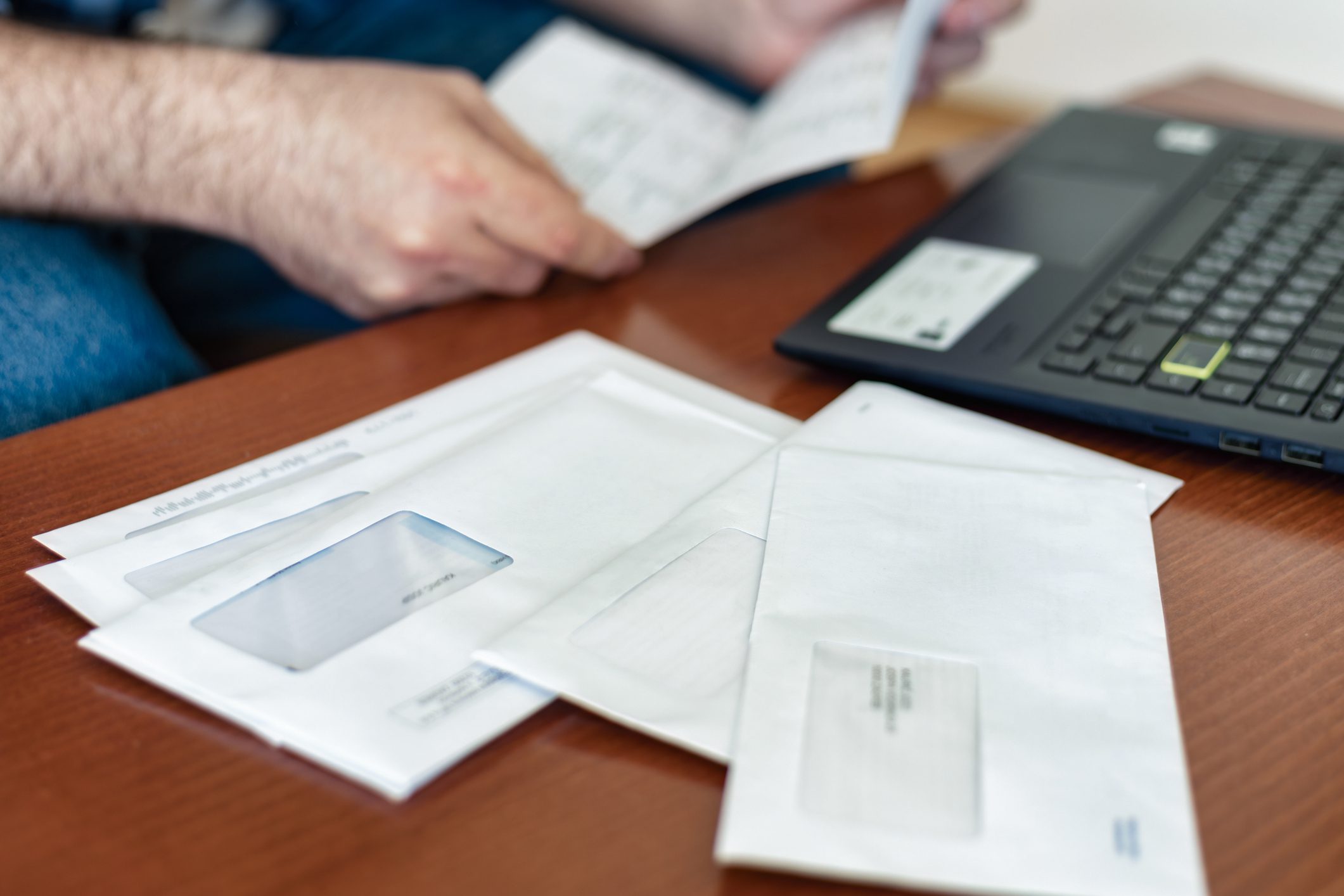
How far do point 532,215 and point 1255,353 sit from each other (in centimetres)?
35

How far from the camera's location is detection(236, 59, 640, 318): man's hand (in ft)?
1.94

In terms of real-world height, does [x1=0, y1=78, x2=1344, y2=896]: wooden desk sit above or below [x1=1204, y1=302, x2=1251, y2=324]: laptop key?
below

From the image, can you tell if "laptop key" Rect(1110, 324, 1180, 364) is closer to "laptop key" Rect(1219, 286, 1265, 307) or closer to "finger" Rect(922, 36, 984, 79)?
"laptop key" Rect(1219, 286, 1265, 307)

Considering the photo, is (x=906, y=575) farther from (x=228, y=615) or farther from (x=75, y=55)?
(x=75, y=55)

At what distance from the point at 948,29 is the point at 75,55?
57 centimetres

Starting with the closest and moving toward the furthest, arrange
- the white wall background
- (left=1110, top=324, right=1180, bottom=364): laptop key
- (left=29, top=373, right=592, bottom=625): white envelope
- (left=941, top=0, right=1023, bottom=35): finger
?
Answer: (left=29, top=373, right=592, bottom=625): white envelope < (left=1110, top=324, right=1180, bottom=364): laptop key < (left=941, top=0, right=1023, bottom=35): finger < the white wall background

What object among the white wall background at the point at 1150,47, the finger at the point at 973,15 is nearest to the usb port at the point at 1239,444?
the finger at the point at 973,15

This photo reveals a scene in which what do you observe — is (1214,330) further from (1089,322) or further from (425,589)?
(425,589)

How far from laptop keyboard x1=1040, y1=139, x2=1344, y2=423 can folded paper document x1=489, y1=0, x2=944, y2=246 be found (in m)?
0.16

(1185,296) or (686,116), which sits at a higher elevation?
(686,116)

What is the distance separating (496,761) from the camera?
331mm

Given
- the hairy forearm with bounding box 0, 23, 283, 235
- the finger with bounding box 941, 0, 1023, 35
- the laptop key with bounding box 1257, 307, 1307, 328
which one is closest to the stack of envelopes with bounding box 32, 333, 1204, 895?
the laptop key with bounding box 1257, 307, 1307, 328

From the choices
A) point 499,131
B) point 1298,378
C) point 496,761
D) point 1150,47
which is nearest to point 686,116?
point 499,131

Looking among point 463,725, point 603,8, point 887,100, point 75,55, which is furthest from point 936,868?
point 603,8
